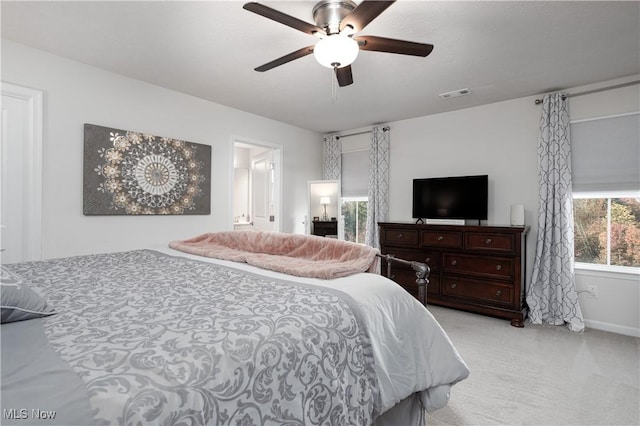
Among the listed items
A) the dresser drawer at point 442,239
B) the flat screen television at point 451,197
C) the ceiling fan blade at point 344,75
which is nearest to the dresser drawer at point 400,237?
the dresser drawer at point 442,239

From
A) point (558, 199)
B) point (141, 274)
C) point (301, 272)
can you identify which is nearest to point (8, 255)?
point (141, 274)

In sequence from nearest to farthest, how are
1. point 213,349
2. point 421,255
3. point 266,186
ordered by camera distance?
1. point 213,349
2. point 421,255
3. point 266,186

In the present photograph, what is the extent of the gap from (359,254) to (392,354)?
1.79 feet

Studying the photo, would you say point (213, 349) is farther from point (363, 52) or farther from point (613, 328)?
point (613, 328)

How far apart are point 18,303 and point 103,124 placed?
108 inches

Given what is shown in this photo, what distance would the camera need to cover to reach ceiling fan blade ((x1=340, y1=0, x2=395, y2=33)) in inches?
64.2

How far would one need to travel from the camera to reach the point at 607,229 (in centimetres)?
335

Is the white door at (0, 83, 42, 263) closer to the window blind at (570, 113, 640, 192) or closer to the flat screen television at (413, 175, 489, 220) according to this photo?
the flat screen television at (413, 175, 489, 220)

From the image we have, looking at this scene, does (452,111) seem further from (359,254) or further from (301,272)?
(301,272)

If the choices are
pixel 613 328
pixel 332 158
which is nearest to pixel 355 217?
pixel 332 158

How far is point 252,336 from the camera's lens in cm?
85

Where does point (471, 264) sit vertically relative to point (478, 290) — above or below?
above

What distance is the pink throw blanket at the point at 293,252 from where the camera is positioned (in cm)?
151

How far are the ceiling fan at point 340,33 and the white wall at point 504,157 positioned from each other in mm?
2372
